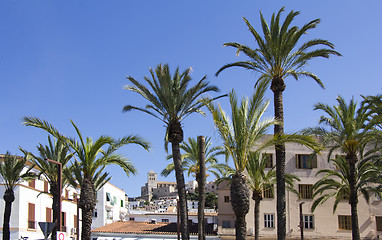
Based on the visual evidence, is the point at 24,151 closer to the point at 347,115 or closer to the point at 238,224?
the point at 238,224

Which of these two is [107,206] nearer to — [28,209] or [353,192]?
[28,209]

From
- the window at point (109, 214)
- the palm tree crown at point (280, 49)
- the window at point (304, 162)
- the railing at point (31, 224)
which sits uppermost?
the palm tree crown at point (280, 49)

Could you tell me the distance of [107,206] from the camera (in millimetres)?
65812

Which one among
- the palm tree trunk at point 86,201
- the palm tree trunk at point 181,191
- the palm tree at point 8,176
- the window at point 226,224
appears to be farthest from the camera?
the window at point 226,224

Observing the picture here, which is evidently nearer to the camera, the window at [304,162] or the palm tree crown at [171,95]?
the palm tree crown at [171,95]

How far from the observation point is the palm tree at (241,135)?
21844 mm

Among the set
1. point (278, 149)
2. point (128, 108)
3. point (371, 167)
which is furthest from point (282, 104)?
point (371, 167)

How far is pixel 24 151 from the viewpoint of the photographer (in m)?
32.6

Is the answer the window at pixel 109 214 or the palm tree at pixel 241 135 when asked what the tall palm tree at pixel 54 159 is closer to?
the palm tree at pixel 241 135

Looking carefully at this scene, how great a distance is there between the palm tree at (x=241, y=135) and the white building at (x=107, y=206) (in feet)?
126

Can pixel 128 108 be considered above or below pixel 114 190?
above

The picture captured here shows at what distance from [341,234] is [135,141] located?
2532 centimetres

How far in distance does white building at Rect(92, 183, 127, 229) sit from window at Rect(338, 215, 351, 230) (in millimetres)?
27287

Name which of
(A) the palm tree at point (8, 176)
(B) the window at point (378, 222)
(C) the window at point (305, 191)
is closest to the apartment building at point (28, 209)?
(A) the palm tree at point (8, 176)
